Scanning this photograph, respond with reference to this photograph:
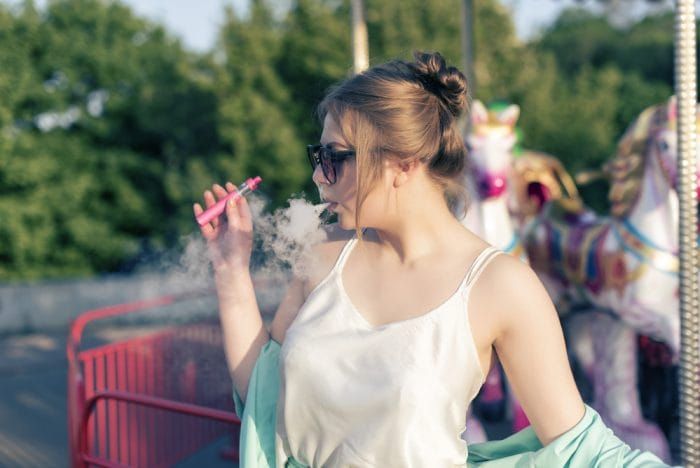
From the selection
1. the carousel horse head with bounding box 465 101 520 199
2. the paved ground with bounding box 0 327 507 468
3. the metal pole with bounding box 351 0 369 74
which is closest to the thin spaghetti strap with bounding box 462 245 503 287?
the carousel horse head with bounding box 465 101 520 199

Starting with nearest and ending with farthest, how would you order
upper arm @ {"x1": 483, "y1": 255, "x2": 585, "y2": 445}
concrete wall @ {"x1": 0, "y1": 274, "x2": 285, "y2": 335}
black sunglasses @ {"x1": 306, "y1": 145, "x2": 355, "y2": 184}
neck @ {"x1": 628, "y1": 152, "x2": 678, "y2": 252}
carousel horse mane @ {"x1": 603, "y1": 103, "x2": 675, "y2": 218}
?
upper arm @ {"x1": 483, "y1": 255, "x2": 585, "y2": 445}, black sunglasses @ {"x1": 306, "y1": 145, "x2": 355, "y2": 184}, neck @ {"x1": 628, "y1": 152, "x2": 678, "y2": 252}, carousel horse mane @ {"x1": 603, "y1": 103, "x2": 675, "y2": 218}, concrete wall @ {"x1": 0, "y1": 274, "x2": 285, "y2": 335}

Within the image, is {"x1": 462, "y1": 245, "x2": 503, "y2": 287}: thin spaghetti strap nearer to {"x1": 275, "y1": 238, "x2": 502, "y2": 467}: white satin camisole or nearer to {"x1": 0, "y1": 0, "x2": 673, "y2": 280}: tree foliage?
{"x1": 275, "y1": 238, "x2": 502, "y2": 467}: white satin camisole

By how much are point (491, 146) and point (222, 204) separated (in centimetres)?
298

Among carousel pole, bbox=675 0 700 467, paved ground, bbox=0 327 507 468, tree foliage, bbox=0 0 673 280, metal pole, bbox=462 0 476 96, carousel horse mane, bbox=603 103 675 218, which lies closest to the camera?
carousel pole, bbox=675 0 700 467

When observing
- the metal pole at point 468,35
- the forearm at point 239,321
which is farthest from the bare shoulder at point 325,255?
the metal pole at point 468,35

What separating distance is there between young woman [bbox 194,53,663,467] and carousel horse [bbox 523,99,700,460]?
2378mm

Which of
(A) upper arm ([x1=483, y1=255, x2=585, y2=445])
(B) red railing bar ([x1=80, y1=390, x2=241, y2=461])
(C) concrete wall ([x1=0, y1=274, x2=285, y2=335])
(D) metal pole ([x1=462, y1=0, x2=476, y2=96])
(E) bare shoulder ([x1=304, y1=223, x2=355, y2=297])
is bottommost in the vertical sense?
(C) concrete wall ([x1=0, y1=274, x2=285, y2=335])

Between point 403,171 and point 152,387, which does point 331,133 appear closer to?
point 403,171

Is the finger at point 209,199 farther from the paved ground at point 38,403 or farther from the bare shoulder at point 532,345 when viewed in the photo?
the paved ground at point 38,403

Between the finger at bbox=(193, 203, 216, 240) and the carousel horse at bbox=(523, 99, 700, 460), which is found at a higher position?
the finger at bbox=(193, 203, 216, 240)

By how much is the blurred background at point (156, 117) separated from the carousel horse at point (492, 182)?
5454mm

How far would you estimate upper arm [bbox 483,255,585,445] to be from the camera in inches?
51.6

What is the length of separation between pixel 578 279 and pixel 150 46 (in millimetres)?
8944

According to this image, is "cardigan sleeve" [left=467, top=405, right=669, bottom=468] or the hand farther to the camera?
the hand
